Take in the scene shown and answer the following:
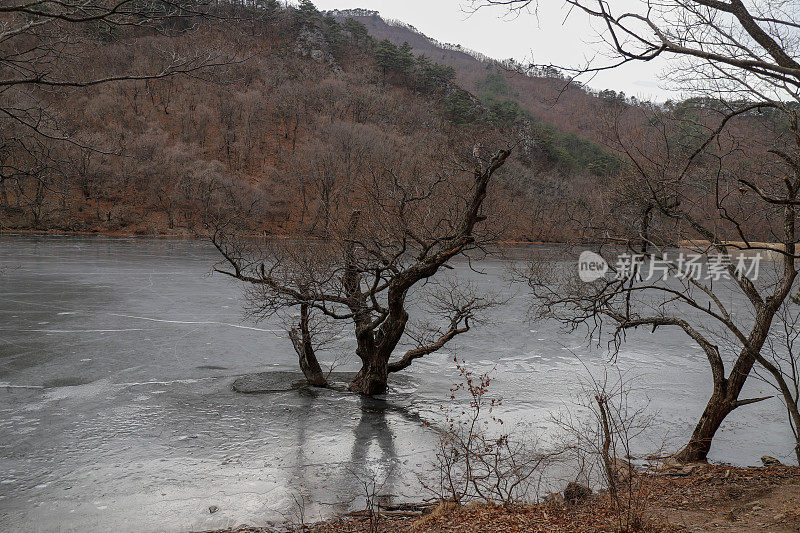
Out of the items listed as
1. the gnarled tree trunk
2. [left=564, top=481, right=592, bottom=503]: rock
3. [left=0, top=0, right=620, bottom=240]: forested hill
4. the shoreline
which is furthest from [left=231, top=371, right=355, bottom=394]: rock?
[left=0, top=0, right=620, bottom=240]: forested hill

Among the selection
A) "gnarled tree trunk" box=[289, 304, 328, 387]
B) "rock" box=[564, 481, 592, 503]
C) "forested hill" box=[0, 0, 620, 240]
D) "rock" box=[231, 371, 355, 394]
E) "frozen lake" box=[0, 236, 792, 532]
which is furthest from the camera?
"forested hill" box=[0, 0, 620, 240]

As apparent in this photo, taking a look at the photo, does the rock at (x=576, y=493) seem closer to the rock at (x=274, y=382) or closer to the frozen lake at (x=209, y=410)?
the frozen lake at (x=209, y=410)

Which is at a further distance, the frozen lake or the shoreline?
the frozen lake

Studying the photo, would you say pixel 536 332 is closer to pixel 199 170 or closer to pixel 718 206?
pixel 718 206

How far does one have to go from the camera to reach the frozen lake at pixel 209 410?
920cm

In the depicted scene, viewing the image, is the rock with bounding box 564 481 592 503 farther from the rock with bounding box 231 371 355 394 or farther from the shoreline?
the rock with bounding box 231 371 355 394

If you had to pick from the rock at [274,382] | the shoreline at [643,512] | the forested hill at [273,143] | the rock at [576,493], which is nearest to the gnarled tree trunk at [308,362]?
the rock at [274,382]

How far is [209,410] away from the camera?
13273 mm

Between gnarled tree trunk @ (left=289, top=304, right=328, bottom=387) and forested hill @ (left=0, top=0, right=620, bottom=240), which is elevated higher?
Answer: forested hill @ (left=0, top=0, right=620, bottom=240)

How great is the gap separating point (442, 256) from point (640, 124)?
5.30 metres

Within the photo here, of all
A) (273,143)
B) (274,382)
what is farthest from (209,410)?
(273,143)

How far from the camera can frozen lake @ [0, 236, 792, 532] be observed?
9203 millimetres

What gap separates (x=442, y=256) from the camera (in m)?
12.1

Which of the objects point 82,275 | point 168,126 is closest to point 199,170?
point 168,126
